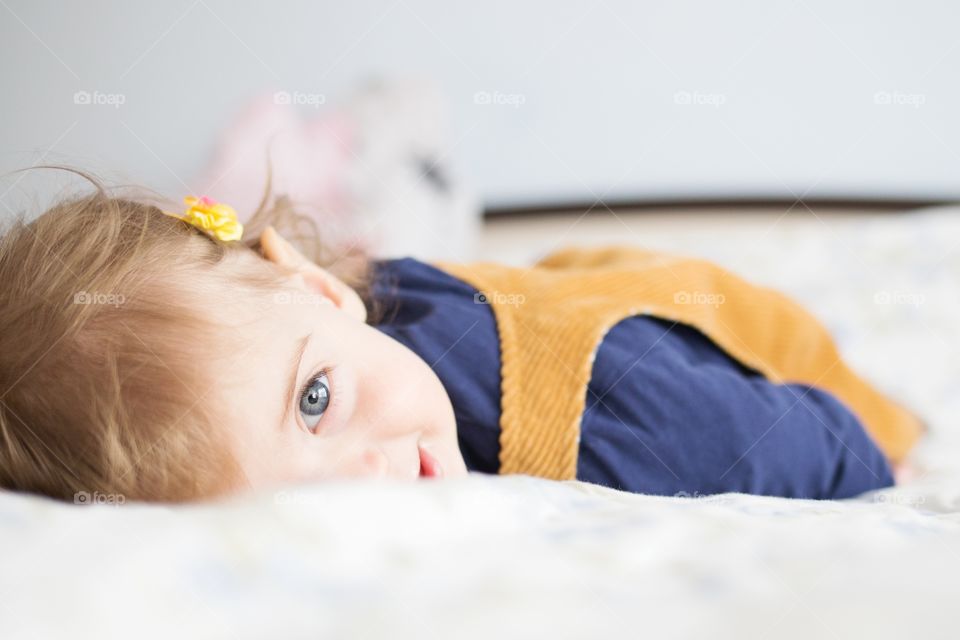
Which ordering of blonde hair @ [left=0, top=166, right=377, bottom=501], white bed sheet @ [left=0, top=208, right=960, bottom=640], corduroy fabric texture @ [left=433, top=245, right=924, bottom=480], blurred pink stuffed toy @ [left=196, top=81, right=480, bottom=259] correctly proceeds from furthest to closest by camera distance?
1. blurred pink stuffed toy @ [left=196, top=81, right=480, bottom=259]
2. corduroy fabric texture @ [left=433, top=245, right=924, bottom=480]
3. blonde hair @ [left=0, top=166, right=377, bottom=501]
4. white bed sheet @ [left=0, top=208, right=960, bottom=640]

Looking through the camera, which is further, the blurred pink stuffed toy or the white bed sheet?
the blurred pink stuffed toy

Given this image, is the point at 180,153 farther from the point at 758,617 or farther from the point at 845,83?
the point at 758,617

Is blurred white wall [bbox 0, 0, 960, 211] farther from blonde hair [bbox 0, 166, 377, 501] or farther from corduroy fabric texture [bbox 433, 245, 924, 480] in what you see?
blonde hair [bbox 0, 166, 377, 501]

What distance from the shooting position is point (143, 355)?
0.67 metres

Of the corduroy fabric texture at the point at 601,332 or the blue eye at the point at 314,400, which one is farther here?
the corduroy fabric texture at the point at 601,332

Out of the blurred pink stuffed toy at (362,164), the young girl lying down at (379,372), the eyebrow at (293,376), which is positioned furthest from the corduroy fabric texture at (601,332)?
the blurred pink stuffed toy at (362,164)

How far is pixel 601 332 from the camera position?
90 centimetres

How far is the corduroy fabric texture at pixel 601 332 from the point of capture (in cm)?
85

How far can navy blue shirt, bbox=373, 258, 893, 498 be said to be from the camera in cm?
86

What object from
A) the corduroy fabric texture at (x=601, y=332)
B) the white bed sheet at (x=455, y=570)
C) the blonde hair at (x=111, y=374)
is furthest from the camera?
the corduroy fabric texture at (x=601, y=332)

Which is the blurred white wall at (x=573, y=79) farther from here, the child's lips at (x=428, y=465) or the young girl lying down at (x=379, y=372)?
the child's lips at (x=428, y=465)

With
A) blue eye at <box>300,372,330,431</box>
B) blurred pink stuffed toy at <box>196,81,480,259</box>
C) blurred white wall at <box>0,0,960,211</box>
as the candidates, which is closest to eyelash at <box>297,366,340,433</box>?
blue eye at <box>300,372,330,431</box>

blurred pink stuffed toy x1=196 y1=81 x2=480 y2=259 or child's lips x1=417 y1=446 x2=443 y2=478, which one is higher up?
blurred pink stuffed toy x1=196 y1=81 x2=480 y2=259

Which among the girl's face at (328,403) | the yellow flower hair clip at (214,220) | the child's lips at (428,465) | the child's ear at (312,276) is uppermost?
the yellow flower hair clip at (214,220)
